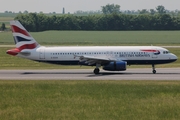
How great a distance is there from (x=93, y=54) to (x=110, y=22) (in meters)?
112

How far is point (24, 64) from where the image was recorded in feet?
202

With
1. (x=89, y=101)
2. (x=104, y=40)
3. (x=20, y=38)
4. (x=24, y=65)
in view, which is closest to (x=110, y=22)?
(x=104, y=40)

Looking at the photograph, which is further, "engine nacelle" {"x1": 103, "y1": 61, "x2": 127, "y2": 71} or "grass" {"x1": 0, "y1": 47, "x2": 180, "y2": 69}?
"grass" {"x1": 0, "y1": 47, "x2": 180, "y2": 69}

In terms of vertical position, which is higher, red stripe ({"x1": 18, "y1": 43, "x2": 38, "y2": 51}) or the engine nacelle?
red stripe ({"x1": 18, "y1": 43, "x2": 38, "y2": 51})

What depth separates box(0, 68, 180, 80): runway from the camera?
44094 millimetres

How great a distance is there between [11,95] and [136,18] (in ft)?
434

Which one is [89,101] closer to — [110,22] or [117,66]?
[117,66]

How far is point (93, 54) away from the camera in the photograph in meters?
49.8

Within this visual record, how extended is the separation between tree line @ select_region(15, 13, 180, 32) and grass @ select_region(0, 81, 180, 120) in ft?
404

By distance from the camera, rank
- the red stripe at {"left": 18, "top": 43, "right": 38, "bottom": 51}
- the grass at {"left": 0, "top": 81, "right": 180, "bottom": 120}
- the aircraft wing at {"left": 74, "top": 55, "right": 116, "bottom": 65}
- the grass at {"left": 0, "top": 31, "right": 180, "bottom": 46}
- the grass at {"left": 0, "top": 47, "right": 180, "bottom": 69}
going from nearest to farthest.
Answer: the grass at {"left": 0, "top": 81, "right": 180, "bottom": 120} < the aircraft wing at {"left": 74, "top": 55, "right": 116, "bottom": 65} < the red stripe at {"left": 18, "top": 43, "right": 38, "bottom": 51} < the grass at {"left": 0, "top": 47, "right": 180, "bottom": 69} < the grass at {"left": 0, "top": 31, "right": 180, "bottom": 46}

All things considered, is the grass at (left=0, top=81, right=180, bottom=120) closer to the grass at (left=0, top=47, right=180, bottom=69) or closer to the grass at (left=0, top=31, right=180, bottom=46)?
the grass at (left=0, top=47, right=180, bottom=69)

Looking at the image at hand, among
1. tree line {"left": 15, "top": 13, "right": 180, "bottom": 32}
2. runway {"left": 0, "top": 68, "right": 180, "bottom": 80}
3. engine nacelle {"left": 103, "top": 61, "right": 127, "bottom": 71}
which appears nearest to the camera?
runway {"left": 0, "top": 68, "right": 180, "bottom": 80}

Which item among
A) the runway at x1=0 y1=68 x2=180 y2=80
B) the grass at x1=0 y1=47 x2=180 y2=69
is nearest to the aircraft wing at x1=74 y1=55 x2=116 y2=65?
the runway at x1=0 y1=68 x2=180 y2=80

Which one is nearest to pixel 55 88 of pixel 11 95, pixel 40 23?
pixel 11 95
